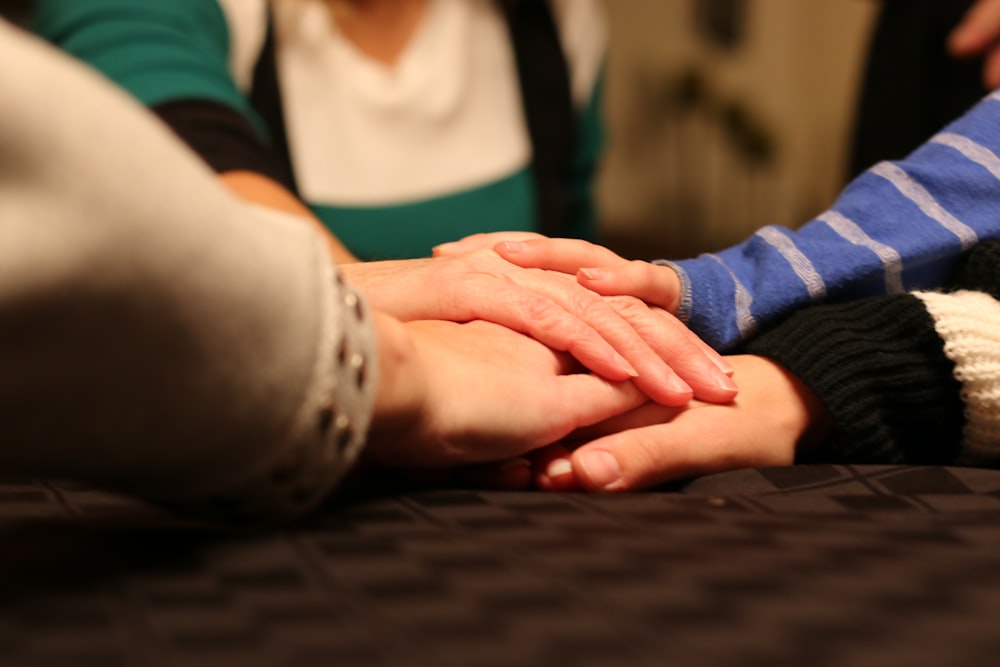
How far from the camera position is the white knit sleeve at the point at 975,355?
496mm

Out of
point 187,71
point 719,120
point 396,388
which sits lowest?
point 719,120

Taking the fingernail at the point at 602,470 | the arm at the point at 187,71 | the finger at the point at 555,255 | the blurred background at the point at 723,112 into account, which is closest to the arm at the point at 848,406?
the fingernail at the point at 602,470

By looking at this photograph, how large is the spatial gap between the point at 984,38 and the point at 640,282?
0.67 meters

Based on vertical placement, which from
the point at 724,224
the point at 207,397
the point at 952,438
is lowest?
the point at 724,224

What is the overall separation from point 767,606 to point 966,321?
271 mm

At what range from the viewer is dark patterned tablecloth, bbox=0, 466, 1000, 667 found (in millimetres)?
278

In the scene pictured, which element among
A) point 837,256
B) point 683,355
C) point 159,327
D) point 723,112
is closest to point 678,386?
point 683,355

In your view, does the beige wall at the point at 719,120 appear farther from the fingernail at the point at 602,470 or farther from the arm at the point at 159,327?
the arm at the point at 159,327

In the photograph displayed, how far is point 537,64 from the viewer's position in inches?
46.4

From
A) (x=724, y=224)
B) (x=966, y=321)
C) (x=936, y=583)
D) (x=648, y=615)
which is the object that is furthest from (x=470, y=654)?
(x=724, y=224)

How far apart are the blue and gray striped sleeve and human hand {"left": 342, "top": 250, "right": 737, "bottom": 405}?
0.03 m

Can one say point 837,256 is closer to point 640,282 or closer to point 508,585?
point 640,282

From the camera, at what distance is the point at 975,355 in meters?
0.50

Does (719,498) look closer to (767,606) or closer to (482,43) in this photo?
(767,606)
